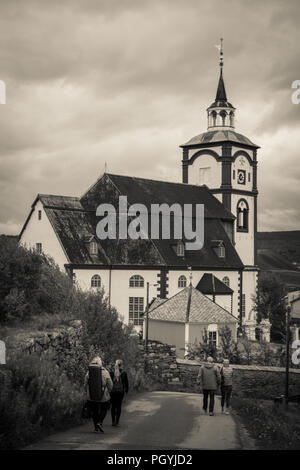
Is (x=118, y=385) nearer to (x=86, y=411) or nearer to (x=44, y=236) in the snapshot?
(x=86, y=411)

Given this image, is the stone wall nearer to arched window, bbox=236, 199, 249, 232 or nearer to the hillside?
arched window, bbox=236, 199, 249, 232

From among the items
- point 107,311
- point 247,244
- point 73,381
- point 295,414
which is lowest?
point 295,414

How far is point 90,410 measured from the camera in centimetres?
1540

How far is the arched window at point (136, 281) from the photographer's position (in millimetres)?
54188

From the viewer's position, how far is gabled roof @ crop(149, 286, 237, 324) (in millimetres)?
43281

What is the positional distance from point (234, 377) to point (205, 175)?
40683 mm

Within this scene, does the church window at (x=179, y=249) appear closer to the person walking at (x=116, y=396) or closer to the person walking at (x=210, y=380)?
the person walking at (x=210, y=380)

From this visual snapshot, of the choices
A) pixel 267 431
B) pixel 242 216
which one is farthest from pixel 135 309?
pixel 267 431

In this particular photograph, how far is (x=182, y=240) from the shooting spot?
58188mm

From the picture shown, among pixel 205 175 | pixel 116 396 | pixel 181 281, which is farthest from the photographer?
pixel 205 175

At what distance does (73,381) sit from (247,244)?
169ft

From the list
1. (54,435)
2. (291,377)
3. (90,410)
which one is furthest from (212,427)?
(291,377)

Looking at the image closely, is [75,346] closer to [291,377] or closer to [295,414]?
[295,414]

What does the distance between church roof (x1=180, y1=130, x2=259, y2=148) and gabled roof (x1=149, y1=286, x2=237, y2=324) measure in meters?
26.0
